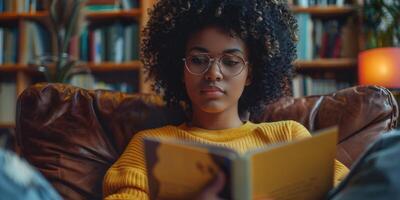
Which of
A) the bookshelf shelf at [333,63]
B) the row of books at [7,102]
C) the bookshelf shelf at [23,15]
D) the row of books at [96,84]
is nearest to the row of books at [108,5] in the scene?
the bookshelf shelf at [23,15]

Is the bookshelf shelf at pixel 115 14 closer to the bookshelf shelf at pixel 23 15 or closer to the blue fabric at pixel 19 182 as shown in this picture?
the bookshelf shelf at pixel 23 15

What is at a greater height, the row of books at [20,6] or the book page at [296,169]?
the row of books at [20,6]

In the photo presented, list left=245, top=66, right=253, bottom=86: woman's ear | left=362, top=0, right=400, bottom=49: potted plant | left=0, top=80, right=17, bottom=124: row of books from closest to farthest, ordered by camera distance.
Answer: left=245, top=66, right=253, bottom=86: woman's ear → left=362, top=0, right=400, bottom=49: potted plant → left=0, top=80, right=17, bottom=124: row of books

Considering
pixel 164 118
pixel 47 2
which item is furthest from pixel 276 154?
pixel 47 2

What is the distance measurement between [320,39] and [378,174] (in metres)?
2.16

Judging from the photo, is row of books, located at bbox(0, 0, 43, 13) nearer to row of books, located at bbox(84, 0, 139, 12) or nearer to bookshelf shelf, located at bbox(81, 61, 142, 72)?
row of books, located at bbox(84, 0, 139, 12)

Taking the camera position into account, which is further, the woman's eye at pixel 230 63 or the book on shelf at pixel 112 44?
the book on shelf at pixel 112 44

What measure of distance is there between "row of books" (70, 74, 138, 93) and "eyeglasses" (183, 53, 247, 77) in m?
1.64

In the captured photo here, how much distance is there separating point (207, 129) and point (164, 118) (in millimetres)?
168

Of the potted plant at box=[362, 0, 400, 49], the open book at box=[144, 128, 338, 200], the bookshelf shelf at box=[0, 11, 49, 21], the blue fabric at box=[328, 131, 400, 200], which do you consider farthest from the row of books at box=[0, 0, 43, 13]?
the blue fabric at box=[328, 131, 400, 200]

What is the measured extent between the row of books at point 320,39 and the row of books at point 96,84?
1.04 metres

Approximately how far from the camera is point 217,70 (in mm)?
1133

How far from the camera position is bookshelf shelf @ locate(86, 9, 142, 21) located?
Answer: 2719mm

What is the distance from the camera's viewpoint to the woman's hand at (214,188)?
0.70m
